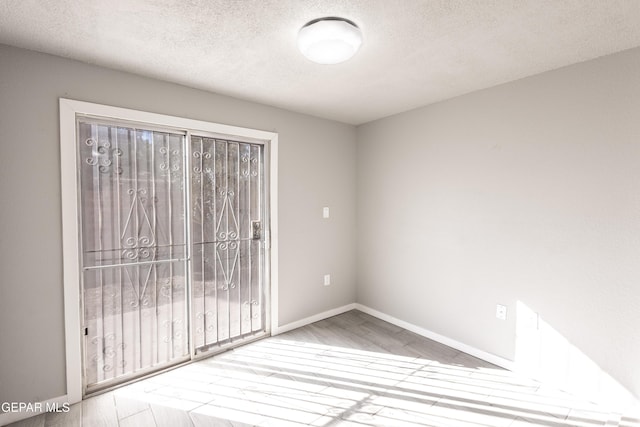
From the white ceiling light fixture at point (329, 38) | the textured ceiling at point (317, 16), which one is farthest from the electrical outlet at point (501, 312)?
the white ceiling light fixture at point (329, 38)

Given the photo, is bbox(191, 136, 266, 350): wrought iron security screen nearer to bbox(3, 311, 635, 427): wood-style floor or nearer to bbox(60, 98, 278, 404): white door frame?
bbox(3, 311, 635, 427): wood-style floor

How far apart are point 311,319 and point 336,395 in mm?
1337

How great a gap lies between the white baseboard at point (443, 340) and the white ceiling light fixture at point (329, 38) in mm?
2745

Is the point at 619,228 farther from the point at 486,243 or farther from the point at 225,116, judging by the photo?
the point at 225,116

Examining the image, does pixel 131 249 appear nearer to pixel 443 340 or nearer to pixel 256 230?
pixel 256 230

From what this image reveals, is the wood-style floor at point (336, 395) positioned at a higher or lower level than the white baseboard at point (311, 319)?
lower

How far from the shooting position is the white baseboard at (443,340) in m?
2.60

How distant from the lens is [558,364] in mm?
2281

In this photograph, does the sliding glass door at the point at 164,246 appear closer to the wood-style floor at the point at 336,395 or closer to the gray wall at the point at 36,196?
the gray wall at the point at 36,196

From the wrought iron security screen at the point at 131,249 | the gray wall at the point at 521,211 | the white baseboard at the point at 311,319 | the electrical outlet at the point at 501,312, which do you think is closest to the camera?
the gray wall at the point at 521,211

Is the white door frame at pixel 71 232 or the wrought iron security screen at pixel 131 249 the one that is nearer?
the white door frame at pixel 71 232

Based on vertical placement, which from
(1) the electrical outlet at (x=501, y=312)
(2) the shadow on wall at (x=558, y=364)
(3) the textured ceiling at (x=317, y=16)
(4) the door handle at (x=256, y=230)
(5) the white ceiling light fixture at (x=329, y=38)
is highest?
(3) the textured ceiling at (x=317, y=16)

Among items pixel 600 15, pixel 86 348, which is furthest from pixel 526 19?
pixel 86 348

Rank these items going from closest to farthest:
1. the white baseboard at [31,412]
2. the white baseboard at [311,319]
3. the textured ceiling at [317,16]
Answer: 1. the textured ceiling at [317,16]
2. the white baseboard at [31,412]
3. the white baseboard at [311,319]
